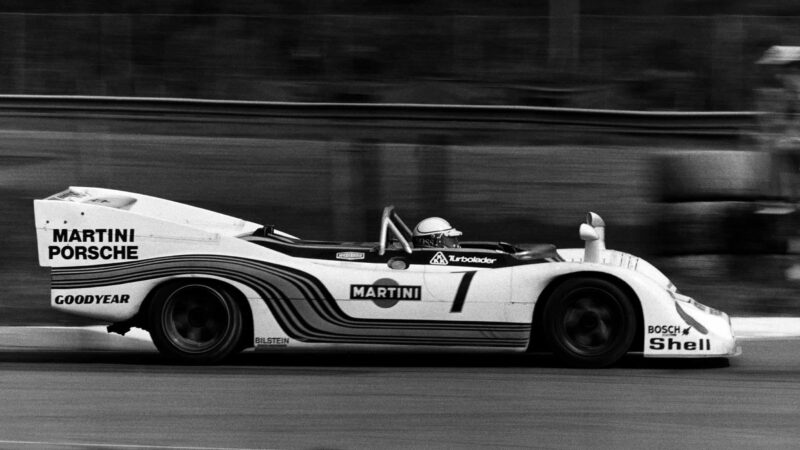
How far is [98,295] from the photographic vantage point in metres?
8.42

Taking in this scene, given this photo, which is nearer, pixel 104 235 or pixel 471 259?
pixel 471 259

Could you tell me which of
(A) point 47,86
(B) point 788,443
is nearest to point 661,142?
(B) point 788,443

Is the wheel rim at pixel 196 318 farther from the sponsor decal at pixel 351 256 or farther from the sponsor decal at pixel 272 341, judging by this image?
the sponsor decal at pixel 351 256

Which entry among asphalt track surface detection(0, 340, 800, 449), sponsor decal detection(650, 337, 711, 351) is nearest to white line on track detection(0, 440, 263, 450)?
asphalt track surface detection(0, 340, 800, 449)

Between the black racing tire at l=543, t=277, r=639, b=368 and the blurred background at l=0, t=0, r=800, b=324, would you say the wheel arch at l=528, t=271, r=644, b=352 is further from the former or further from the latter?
the blurred background at l=0, t=0, r=800, b=324

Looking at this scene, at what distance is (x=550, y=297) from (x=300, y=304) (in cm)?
155

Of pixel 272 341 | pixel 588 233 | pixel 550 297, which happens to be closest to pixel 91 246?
pixel 272 341

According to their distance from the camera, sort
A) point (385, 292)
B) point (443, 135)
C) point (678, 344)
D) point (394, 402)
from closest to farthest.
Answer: point (394, 402), point (678, 344), point (385, 292), point (443, 135)

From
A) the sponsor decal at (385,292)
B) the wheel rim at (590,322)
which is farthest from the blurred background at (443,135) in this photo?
the sponsor decal at (385,292)

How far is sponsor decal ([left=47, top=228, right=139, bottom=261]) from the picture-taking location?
27.8 feet

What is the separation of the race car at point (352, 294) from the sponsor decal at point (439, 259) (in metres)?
0.01

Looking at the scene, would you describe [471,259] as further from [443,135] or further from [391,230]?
[443,135]

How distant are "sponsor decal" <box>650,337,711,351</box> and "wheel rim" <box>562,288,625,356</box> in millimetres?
270

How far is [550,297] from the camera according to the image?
8211mm
